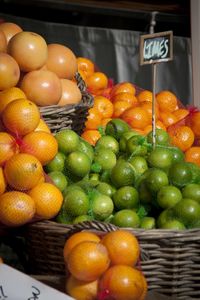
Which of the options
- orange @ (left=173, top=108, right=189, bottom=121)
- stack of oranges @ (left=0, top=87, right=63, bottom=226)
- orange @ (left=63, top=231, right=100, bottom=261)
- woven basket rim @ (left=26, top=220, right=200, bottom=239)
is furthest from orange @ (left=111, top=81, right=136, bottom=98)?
orange @ (left=63, top=231, right=100, bottom=261)

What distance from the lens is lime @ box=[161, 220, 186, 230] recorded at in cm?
145

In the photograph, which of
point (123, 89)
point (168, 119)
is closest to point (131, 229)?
point (168, 119)

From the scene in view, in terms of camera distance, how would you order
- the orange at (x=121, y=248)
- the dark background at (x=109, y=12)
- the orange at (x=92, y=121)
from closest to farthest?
the orange at (x=121, y=248), the orange at (x=92, y=121), the dark background at (x=109, y=12)

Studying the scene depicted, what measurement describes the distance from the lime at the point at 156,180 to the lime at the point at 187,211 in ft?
0.36

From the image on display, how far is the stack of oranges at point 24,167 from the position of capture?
1464 millimetres

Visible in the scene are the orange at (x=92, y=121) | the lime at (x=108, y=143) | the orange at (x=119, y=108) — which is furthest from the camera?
the orange at (x=119, y=108)

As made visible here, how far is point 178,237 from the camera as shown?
4.55 ft

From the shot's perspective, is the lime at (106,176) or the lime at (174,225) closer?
the lime at (174,225)

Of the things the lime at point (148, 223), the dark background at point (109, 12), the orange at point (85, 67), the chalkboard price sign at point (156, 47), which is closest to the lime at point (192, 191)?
the lime at point (148, 223)

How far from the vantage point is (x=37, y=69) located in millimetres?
1890

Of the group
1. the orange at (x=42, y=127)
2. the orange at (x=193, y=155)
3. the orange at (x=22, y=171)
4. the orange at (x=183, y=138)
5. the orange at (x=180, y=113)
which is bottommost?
the orange at (x=180, y=113)

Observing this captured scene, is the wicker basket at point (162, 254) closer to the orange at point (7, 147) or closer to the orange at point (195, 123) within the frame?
the orange at point (7, 147)

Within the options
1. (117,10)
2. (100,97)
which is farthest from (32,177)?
(117,10)

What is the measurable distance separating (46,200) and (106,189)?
0.71 ft
